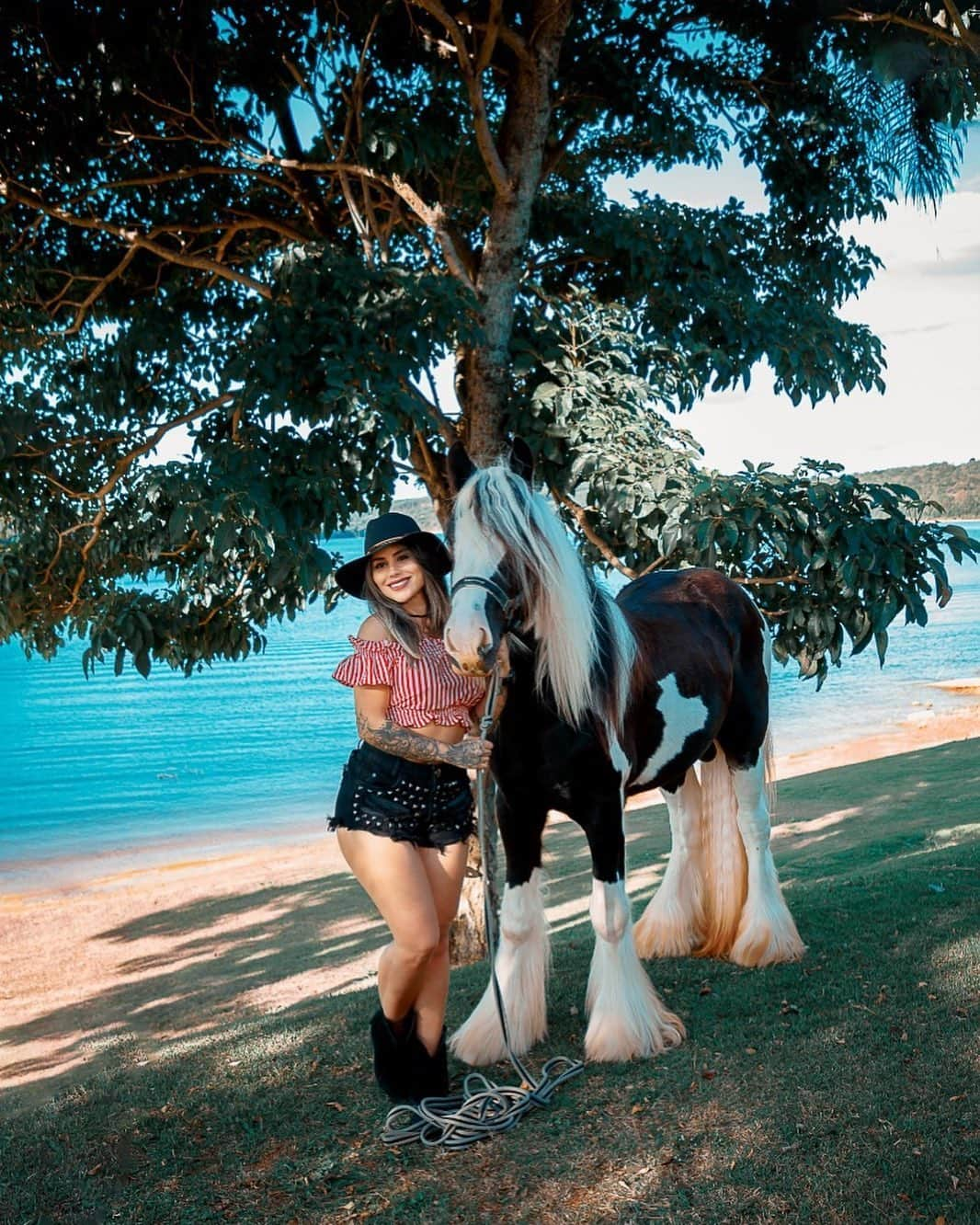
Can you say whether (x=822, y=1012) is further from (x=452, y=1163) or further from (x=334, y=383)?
(x=334, y=383)

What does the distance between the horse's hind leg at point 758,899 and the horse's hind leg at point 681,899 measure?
0.75 ft

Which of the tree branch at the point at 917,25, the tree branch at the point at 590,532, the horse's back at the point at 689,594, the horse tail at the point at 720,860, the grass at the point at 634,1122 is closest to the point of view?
the grass at the point at 634,1122

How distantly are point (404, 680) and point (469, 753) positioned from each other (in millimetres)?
321

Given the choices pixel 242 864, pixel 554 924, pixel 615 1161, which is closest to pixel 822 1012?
pixel 615 1161

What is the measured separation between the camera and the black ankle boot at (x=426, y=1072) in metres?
3.64

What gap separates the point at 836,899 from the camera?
6.10 m

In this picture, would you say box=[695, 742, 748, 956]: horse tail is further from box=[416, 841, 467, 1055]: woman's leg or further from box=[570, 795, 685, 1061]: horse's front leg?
box=[416, 841, 467, 1055]: woman's leg

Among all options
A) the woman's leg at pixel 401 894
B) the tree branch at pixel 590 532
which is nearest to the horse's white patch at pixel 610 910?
the woman's leg at pixel 401 894

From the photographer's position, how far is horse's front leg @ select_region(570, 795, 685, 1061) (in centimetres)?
396

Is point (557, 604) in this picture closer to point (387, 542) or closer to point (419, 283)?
point (387, 542)

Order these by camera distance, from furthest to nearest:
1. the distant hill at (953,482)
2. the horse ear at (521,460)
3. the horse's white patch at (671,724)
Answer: the distant hill at (953,482)
the horse's white patch at (671,724)
the horse ear at (521,460)

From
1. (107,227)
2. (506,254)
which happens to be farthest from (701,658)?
(107,227)

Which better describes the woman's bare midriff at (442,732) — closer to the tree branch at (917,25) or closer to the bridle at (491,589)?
the bridle at (491,589)

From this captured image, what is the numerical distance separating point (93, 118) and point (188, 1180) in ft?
19.4
